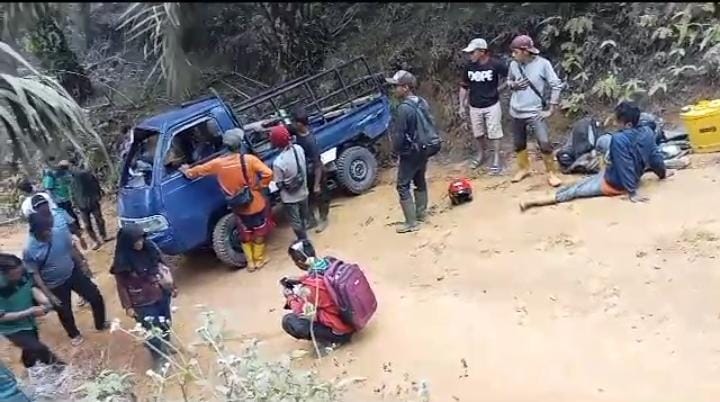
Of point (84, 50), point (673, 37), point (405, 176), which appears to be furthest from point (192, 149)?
point (84, 50)

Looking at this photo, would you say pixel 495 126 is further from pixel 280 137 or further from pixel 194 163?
pixel 194 163

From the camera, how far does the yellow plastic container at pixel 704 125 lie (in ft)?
28.0

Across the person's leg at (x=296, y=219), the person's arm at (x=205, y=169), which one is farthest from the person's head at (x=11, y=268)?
the person's leg at (x=296, y=219)

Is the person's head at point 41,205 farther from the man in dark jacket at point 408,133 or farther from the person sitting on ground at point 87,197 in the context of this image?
the man in dark jacket at point 408,133

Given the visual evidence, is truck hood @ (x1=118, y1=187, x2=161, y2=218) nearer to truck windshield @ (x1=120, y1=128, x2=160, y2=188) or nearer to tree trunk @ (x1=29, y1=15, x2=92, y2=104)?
truck windshield @ (x1=120, y1=128, x2=160, y2=188)

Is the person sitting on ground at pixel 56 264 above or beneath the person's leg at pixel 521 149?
above

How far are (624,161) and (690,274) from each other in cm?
147

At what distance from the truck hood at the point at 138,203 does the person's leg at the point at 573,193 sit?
139 inches

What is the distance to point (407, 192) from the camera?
8.55 metres

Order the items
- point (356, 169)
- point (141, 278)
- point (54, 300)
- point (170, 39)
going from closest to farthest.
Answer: point (170, 39), point (141, 278), point (54, 300), point (356, 169)

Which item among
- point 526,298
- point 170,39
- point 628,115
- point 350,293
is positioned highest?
point 170,39

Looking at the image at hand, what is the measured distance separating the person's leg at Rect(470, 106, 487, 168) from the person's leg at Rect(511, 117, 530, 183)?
0.42 m

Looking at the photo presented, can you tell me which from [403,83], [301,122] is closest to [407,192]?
[403,83]

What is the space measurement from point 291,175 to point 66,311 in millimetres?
2403
